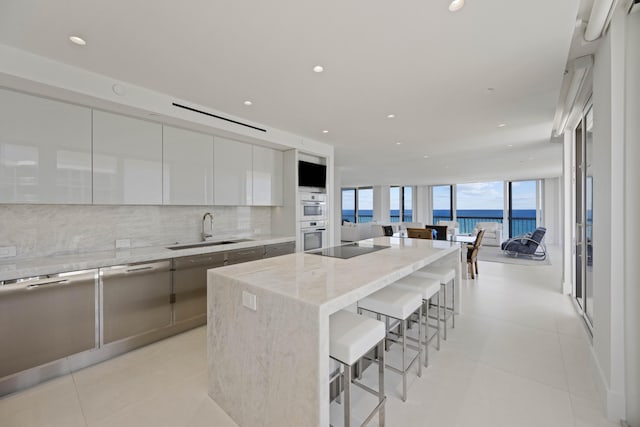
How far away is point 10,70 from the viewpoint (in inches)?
77.2

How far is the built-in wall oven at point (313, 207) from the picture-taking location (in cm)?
455

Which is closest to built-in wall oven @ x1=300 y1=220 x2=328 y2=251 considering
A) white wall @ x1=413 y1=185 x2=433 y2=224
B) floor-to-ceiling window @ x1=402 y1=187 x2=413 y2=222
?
white wall @ x1=413 y1=185 x2=433 y2=224

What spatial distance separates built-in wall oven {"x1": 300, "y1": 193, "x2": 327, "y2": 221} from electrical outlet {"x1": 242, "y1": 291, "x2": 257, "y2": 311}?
2925 millimetres

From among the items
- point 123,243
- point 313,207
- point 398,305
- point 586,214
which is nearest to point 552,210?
point 586,214

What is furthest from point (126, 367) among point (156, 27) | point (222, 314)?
point (156, 27)

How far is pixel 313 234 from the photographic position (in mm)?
4766

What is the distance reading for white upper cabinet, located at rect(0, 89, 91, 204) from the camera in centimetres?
214

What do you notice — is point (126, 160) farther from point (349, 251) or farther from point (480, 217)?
point (480, 217)

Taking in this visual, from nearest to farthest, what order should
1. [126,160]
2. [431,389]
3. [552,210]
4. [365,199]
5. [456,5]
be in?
[456,5] < [431,389] < [126,160] < [552,210] < [365,199]

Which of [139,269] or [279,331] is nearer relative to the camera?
[279,331]

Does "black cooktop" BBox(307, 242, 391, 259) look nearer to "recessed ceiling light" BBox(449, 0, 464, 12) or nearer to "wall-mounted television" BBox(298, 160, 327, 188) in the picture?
"recessed ceiling light" BBox(449, 0, 464, 12)

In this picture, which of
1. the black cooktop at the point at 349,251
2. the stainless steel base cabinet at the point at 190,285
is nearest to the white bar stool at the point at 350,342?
the black cooktop at the point at 349,251

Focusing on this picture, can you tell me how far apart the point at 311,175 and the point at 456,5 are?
3.35m

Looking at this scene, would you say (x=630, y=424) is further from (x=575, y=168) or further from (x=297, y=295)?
(x=575, y=168)
